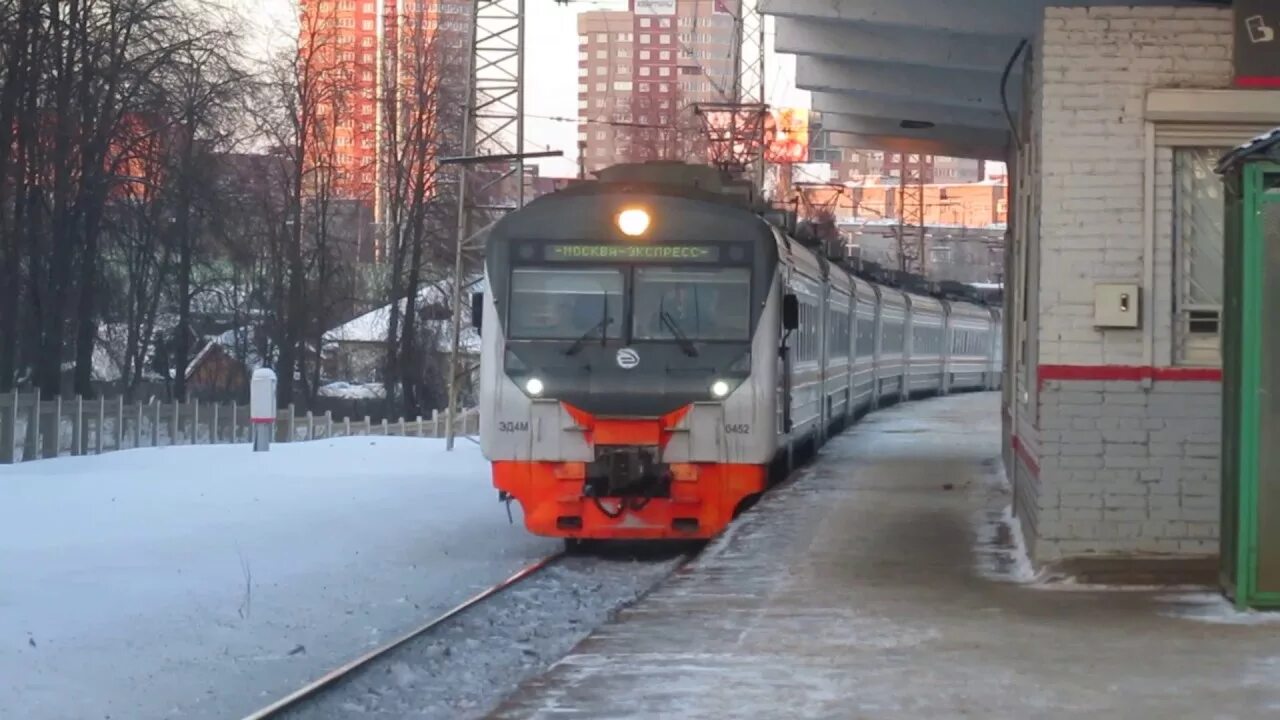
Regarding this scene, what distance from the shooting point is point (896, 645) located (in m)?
8.40

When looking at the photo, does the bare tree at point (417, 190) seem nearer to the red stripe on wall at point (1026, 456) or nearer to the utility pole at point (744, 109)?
the utility pole at point (744, 109)

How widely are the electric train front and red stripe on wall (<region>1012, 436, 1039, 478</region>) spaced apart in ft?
6.68

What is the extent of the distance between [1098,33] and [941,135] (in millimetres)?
11357

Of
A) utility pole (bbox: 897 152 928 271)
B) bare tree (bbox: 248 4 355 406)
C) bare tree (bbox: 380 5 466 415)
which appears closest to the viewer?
bare tree (bbox: 248 4 355 406)

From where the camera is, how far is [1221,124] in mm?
9797

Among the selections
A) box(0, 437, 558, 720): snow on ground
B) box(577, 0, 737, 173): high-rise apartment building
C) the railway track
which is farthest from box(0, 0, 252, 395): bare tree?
box(577, 0, 737, 173): high-rise apartment building

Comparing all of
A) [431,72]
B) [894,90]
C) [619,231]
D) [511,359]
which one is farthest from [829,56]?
[431,72]

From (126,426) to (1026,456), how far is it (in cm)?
2377

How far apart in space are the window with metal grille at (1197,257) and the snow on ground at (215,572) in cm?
542

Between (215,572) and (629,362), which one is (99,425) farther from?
(629,362)

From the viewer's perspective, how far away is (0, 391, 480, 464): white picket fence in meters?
27.6

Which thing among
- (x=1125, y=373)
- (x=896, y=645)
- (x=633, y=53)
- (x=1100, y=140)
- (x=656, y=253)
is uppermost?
(x=633, y=53)

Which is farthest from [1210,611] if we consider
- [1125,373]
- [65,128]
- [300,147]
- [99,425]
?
[300,147]

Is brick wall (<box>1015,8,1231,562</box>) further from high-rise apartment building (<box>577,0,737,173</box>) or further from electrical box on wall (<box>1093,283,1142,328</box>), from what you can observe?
high-rise apartment building (<box>577,0,737,173</box>)
